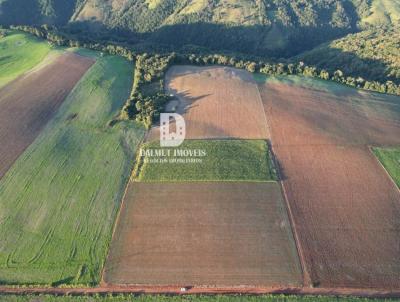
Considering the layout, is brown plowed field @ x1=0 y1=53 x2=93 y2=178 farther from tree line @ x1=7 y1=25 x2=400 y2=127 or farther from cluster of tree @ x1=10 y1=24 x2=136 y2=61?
tree line @ x1=7 y1=25 x2=400 y2=127

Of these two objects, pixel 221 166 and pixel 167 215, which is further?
pixel 221 166

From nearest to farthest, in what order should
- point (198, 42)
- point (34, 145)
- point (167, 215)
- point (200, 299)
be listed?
point (200, 299) < point (167, 215) < point (34, 145) < point (198, 42)

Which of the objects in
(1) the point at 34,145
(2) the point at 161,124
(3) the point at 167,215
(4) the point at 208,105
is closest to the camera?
(3) the point at 167,215

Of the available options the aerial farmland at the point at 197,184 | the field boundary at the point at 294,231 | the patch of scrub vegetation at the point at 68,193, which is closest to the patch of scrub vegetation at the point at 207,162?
the aerial farmland at the point at 197,184

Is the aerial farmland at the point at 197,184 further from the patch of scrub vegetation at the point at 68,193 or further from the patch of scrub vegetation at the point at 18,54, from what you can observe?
the patch of scrub vegetation at the point at 18,54

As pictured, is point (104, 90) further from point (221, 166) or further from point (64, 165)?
point (221, 166)

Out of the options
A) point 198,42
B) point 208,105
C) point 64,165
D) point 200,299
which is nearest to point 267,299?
point 200,299

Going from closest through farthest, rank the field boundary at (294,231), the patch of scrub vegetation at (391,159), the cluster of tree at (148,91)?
the field boundary at (294,231) → the patch of scrub vegetation at (391,159) → the cluster of tree at (148,91)
